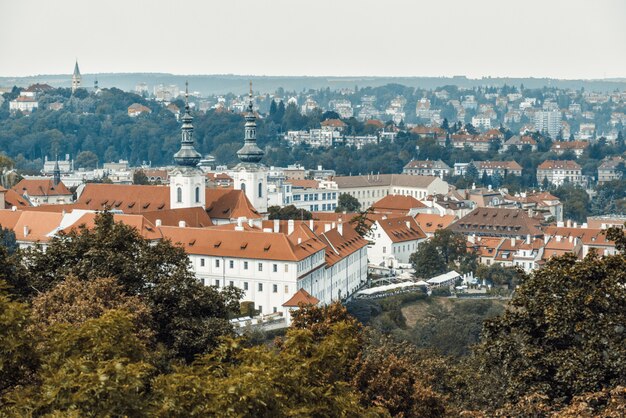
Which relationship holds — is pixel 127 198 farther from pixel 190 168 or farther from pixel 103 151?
pixel 103 151

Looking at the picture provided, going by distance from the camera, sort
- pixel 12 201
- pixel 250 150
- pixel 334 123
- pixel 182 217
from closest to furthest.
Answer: pixel 182 217, pixel 250 150, pixel 12 201, pixel 334 123

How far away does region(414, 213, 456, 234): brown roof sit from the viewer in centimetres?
6844

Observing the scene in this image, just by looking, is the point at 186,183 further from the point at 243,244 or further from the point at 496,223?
the point at 496,223

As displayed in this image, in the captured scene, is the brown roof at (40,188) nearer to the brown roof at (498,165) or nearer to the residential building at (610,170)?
the brown roof at (498,165)

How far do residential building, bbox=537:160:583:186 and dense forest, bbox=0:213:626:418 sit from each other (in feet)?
358

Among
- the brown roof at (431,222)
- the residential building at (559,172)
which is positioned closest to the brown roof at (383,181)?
the brown roof at (431,222)

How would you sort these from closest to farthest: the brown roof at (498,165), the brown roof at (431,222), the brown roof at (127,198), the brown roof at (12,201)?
the brown roof at (127,198) → the brown roof at (12,201) → the brown roof at (431,222) → the brown roof at (498,165)

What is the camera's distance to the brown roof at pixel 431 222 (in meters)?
68.4

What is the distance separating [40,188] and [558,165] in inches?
2821

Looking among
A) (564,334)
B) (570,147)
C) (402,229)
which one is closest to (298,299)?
(402,229)

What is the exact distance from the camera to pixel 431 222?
69.1 meters

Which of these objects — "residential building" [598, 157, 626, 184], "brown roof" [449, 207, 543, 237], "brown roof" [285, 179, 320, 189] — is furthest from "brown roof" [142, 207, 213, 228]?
"residential building" [598, 157, 626, 184]

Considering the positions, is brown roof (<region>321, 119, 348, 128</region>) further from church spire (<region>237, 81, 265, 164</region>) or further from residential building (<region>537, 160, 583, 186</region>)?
church spire (<region>237, 81, 265, 164</region>)

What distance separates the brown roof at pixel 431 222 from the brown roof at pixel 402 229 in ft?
14.5
